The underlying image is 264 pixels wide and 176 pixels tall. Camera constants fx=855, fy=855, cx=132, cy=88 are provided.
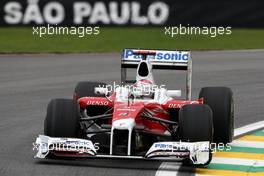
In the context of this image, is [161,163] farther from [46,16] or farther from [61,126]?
[46,16]

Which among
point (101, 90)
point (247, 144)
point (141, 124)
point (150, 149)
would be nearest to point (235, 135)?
point (247, 144)

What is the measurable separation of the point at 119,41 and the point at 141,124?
16.1 metres

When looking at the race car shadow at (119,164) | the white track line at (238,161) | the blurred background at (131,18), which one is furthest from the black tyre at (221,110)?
the blurred background at (131,18)

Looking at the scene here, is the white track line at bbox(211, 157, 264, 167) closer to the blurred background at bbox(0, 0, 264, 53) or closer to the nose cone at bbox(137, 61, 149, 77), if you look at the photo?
the nose cone at bbox(137, 61, 149, 77)

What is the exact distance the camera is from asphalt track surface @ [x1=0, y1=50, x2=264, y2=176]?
964cm

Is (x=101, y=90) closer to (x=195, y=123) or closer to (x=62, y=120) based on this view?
(x=62, y=120)

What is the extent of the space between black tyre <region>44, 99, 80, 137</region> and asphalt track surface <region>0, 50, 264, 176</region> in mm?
351

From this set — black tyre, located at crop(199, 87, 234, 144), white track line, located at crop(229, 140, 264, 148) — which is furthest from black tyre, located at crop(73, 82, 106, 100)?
white track line, located at crop(229, 140, 264, 148)

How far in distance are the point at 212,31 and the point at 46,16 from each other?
5475 mm

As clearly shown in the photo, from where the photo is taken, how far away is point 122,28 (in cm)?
2853

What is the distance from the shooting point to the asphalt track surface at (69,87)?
9641 millimetres

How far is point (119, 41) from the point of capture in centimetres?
2611

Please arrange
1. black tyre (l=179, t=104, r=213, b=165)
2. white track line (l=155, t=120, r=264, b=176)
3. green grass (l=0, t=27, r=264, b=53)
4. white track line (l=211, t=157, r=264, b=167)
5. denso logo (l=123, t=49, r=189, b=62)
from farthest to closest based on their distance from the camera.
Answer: green grass (l=0, t=27, r=264, b=53)
denso logo (l=123, t=49, r=189, b=62)
white track line (l=211, t=157, r=264, b=167)
black tyre (l=179, t=104, r=213, b=165)
white track line (l=155, t=120, r=264, b=176)

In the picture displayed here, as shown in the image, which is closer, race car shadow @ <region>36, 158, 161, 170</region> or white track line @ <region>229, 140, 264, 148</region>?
race car shadow @ <region>36, 158, 161, 170</region>
